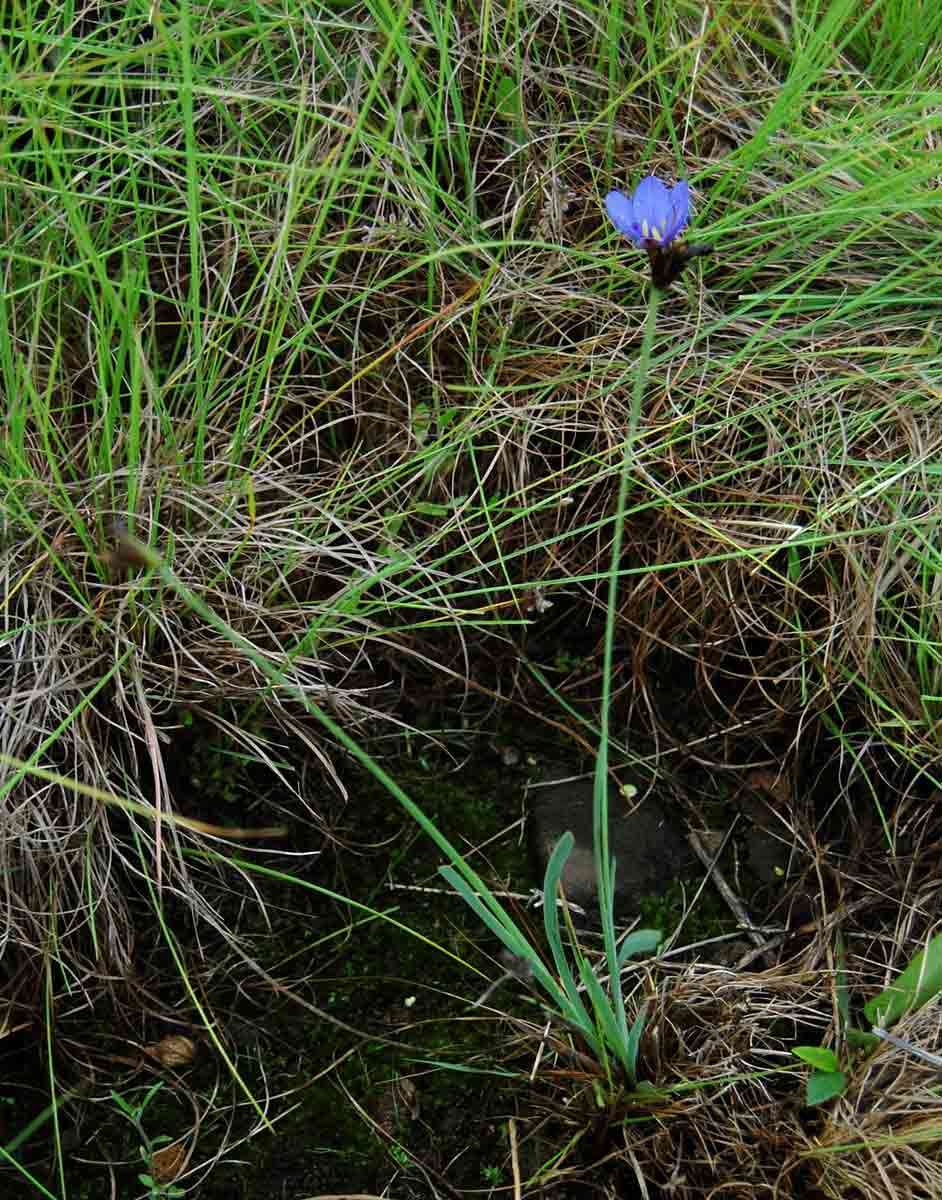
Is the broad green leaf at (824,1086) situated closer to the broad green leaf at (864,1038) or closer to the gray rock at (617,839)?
the broad green leaf at (864,1038)

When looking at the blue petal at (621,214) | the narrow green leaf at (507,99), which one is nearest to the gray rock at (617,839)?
the blue petal at (621,214)

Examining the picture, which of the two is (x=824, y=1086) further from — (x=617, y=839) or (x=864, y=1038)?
(x=617, y=839)

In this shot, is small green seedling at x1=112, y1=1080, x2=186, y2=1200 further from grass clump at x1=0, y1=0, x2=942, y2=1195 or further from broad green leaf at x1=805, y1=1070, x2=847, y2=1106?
broad green leaf at x1=805, y1=1070, x2=847, y2=1106

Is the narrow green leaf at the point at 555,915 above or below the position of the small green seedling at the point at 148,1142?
above

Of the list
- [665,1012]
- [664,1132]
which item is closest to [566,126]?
[665,1012]

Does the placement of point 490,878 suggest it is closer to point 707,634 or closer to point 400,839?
point 400,839

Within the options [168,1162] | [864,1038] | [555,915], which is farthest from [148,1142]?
[864,1038]

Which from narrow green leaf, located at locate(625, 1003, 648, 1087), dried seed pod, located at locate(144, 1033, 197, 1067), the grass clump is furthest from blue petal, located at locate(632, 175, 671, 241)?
dried seed pod, located at locate(144, 1033, 197, 1067)
